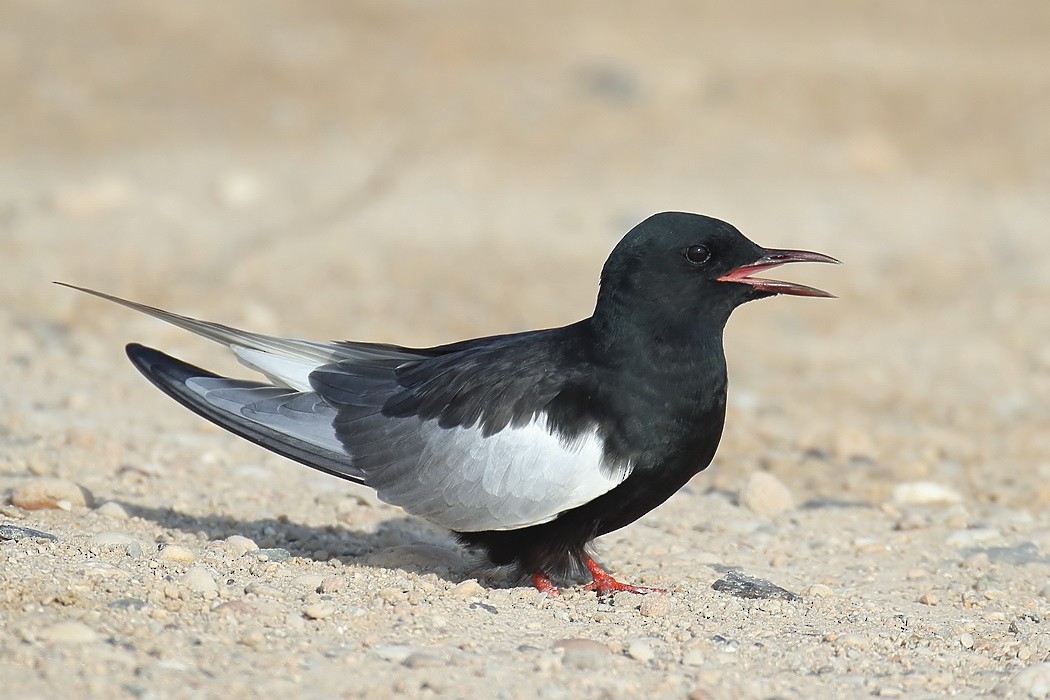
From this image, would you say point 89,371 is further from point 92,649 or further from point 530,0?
point 530,0

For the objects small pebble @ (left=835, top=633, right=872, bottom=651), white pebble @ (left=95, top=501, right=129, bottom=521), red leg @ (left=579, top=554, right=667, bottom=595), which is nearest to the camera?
small pebble @ (left=835, top=633, right=872, bottom=651)

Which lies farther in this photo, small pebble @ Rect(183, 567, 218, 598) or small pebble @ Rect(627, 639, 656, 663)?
small pebble @ Rect(183, 567, 218, 598)

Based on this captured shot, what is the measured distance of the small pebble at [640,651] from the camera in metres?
4.27

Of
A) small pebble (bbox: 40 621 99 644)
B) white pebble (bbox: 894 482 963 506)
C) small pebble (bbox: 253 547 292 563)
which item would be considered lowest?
small pebble (bbox: 40 621 99 644)

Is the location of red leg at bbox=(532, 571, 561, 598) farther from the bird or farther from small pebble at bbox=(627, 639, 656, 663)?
small pebble at bbox=(627, 639, 656, 663)

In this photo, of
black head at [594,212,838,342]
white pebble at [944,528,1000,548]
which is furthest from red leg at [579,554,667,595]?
white pebble at [944,528,1000,548]

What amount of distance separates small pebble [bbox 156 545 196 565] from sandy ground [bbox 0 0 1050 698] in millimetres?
13

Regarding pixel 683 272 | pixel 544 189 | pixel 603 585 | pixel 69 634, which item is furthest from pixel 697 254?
pixel 544 189

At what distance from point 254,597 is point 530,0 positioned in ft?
37.8

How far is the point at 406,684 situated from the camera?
153 inches

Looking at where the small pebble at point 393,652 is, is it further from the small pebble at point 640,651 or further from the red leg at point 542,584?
the red leg at point 542,584

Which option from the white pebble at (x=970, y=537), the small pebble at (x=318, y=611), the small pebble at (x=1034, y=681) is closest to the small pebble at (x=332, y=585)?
the small pebble at (x=318, y=611)

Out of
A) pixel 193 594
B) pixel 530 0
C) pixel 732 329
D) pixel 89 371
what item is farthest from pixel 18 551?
pixel 530 0

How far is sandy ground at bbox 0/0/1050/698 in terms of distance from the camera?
4.33m
